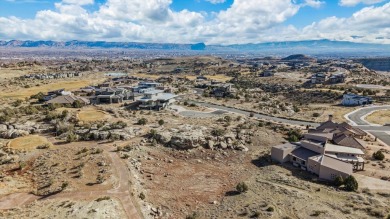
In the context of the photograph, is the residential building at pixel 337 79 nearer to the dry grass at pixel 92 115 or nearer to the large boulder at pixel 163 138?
the dry grass at pixel 92 115

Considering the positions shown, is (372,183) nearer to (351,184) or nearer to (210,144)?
(351,184)

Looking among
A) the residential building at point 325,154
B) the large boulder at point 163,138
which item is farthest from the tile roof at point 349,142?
the large boulder at point 163,138

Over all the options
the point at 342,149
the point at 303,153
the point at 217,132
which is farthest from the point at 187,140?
the point at 342,149

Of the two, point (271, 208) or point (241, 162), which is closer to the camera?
point (271, 208)

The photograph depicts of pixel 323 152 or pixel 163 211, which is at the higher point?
pixel 323 152

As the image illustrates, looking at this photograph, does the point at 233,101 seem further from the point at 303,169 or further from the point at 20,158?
the point at 20,158

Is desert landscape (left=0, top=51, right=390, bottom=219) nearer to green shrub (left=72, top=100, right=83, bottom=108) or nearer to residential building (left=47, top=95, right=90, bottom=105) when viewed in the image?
residential building (left=47, top=95, right=90, bottom=105)

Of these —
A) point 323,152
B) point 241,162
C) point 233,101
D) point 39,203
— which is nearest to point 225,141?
point 241,162
